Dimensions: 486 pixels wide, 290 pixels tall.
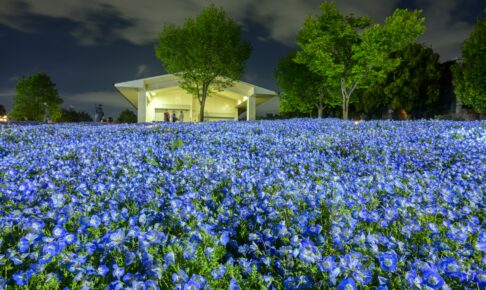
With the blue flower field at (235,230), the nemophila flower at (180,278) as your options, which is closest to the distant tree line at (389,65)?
the blue flower field at (235,230)

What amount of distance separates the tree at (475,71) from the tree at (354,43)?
496cm

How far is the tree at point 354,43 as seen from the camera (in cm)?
3038

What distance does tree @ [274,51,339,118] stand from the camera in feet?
156

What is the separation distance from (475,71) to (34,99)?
77692mm

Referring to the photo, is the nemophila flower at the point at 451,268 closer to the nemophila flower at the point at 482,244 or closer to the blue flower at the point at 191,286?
the nemophila flower at the point at 482,244

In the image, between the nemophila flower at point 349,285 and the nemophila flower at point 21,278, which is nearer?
the nemophila flower at point 349,285

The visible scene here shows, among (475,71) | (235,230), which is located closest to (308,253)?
(235,230)

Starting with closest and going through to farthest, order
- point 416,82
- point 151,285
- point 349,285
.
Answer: point 349,285 < point 151,285 < point 416,82

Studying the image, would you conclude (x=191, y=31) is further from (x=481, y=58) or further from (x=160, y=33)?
(x=481, y=58)

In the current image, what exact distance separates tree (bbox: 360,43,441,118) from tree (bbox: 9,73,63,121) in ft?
219

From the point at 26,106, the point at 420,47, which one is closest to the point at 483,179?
the point at 420,47

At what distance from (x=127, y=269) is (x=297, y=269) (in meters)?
1.15

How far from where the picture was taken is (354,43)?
108 feet

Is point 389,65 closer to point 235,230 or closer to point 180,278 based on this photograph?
point 235,230
